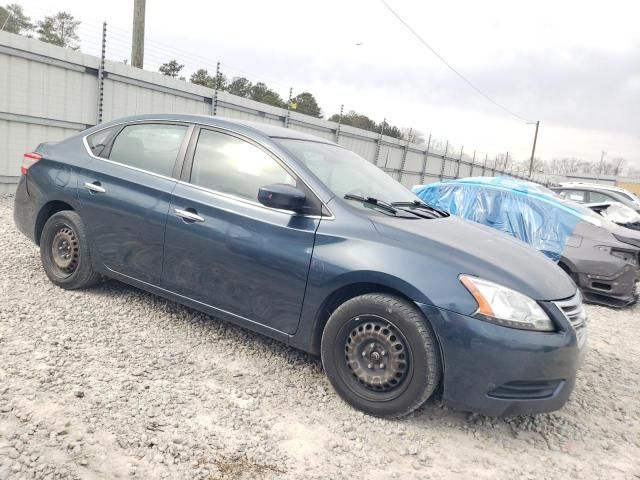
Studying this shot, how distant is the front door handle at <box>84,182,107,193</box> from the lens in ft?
11.8

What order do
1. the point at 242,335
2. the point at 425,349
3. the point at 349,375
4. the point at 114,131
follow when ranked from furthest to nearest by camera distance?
the point at 114,131
the point at 242,335
the point at 349,375
the point at 425,349

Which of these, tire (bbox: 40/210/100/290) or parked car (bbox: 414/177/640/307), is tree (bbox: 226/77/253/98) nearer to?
parked car (bbox: 414/177/640/307)

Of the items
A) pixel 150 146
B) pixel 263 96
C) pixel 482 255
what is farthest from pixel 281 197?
pixel 263 96

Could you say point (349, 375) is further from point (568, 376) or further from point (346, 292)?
point (568, 376)

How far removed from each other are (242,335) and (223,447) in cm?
130

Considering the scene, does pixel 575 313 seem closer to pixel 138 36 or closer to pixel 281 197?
pixel 281 197

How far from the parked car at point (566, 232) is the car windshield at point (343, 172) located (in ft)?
10.4

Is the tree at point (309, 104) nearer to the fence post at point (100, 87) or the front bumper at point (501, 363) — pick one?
the fence post at point (100, 87)

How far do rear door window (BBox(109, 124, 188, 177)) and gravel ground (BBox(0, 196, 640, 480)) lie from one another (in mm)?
1132

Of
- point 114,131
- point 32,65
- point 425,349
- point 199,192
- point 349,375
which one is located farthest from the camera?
point 32,65

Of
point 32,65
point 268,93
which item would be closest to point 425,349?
point 32,65

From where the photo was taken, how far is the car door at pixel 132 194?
11.0 feet

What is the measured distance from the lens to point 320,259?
110 inches

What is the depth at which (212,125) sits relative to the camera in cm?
344
